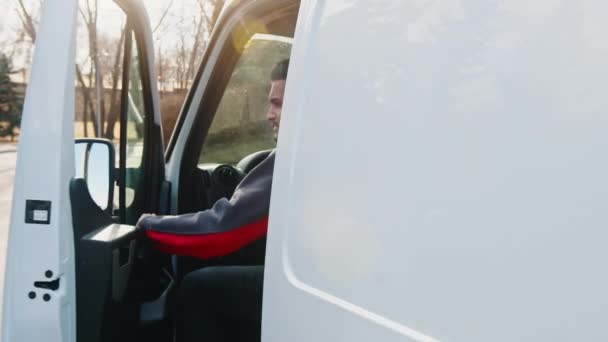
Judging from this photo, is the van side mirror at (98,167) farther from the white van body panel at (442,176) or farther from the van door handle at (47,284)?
the white van body panel at (442,176)

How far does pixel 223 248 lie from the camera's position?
7.91 ft

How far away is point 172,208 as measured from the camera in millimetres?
3105

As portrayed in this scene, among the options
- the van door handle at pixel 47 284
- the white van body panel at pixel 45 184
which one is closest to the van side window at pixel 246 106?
the white van body panel at pixel 45 184

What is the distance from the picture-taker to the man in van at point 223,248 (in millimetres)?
2365

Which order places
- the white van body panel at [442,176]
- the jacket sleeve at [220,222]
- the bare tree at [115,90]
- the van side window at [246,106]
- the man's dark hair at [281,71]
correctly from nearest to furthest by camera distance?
the white van body panel at [442,176] → the jacket sleeve at [220,222] → the bare tree at [115,90] → the man's dark hair at [281,71] → the van side window at [246,106]

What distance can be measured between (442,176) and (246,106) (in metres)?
2.36

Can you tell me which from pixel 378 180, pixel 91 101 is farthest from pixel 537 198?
pixel 91 101

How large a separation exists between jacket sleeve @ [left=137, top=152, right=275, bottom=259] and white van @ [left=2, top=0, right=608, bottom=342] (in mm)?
204

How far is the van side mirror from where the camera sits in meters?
2.10

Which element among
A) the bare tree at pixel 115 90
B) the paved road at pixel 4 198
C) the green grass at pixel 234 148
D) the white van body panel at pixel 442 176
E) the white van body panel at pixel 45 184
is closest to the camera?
the white van body panel at pixel 442 176

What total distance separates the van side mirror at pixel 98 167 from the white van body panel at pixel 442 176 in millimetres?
793

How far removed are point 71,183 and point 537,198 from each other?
1250 mm

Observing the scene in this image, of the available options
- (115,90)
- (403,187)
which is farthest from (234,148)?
(403,187)

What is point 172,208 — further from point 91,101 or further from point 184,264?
point 91,101
